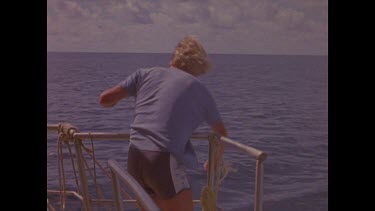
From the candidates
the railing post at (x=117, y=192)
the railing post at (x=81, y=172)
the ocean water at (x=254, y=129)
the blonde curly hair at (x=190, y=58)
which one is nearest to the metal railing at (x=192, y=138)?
the railing post at (x=81, y=172)

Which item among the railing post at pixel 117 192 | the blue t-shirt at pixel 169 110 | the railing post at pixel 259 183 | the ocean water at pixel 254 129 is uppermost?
the blue t-shirt at pixel 169 110

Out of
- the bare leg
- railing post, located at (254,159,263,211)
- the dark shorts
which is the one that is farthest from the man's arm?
railing post, located at (254,159,263,211)

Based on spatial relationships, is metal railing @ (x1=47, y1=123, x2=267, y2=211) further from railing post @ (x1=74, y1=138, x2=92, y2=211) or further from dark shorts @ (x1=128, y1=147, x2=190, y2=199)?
dark shorts @ (x1=128, y1=147, x2=190, y2=199)

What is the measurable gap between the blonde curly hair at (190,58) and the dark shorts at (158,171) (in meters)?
0.35

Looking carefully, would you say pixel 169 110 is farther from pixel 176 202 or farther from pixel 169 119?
pixel 176 202

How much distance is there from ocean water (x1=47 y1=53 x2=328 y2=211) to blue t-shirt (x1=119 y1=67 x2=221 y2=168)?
173cm

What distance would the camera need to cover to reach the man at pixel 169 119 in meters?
1.97

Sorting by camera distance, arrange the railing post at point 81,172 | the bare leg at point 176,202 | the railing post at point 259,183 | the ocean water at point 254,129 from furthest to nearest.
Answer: the ocean water at point 254,129
the railing post at point 81,172
the bare leg at point 176,202
the railing post at point 259,183

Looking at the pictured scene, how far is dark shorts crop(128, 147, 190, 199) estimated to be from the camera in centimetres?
198

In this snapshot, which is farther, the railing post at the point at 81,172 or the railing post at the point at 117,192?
the railing post at the point at 81,172

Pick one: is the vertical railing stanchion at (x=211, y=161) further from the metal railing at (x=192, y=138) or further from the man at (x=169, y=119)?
the man at (x=169, y=119)
